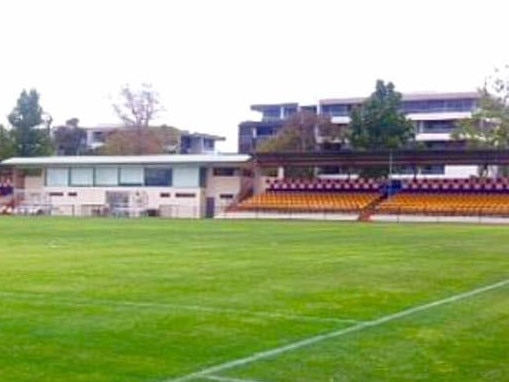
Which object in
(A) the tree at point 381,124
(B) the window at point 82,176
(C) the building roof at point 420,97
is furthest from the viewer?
(C) the building roof at point 420,97

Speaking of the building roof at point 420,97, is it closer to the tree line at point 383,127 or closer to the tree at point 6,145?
the tree line at point 383,127

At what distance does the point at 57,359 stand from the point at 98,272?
960cm

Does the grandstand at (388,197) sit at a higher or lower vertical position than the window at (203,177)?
lower

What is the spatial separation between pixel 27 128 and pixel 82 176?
21541mm

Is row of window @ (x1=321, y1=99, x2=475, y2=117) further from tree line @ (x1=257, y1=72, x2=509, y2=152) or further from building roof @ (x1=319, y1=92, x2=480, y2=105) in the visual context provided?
tree line @ (x1=257, y1=72, x2=509, y2=152)

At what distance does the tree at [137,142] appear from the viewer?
97.3 m

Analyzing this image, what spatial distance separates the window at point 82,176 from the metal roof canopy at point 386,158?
48.7 feet

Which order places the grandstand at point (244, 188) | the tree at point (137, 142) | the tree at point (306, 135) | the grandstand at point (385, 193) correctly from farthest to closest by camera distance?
the tree at point (137, 142) < the tree at point (306, 135) < the grandstand at point (244, 188) < the grandstand at point (385, 193)

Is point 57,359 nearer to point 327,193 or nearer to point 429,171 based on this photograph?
point 327,193

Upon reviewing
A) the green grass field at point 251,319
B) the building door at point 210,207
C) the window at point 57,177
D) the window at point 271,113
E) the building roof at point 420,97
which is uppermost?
the building roof at point 420,97

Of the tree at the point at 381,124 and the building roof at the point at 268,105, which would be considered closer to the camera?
the tree at the point at 381,124

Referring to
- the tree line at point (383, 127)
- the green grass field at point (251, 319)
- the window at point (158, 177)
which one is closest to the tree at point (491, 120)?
the tree line at point (383, 127)

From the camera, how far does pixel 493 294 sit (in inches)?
592

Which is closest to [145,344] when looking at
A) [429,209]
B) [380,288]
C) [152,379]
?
[152,379]
